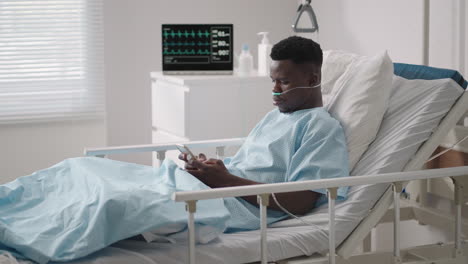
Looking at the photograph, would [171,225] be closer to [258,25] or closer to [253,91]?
[253,91]

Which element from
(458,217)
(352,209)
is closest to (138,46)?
(352,209)

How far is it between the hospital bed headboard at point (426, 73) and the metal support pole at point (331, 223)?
0.60m

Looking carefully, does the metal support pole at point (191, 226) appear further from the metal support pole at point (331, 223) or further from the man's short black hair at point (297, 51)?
the man's short black hair at point (297, 51)

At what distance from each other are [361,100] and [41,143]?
8.23 ft

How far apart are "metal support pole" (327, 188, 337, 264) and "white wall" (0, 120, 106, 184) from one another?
2614 millimetres

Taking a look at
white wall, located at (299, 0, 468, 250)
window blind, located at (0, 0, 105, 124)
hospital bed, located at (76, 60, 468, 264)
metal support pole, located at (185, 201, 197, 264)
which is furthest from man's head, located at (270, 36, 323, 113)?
window blind, located at (0, 0, 105, 124)

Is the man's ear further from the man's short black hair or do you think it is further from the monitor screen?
the monitor screen

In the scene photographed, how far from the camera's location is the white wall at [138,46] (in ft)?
14.1

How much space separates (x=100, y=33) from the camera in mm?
4355

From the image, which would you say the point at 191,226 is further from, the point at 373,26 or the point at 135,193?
the point at 373,26

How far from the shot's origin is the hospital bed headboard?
7.59 feet

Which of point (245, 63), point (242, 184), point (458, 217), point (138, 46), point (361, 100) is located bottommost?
point (458, 217)

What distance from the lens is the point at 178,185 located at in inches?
86.8

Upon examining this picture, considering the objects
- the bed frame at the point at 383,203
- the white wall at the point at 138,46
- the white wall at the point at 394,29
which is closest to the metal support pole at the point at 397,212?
the bed frame at the point at 383,203
